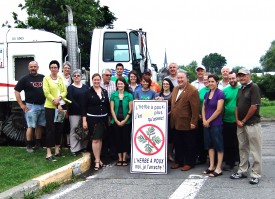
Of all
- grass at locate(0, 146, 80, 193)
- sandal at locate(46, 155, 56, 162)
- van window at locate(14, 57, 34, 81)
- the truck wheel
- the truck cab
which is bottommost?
grass at locate(0, 146, 80, 193)

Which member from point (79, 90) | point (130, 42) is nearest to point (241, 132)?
point (79, 90)

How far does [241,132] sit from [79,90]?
3295 mm

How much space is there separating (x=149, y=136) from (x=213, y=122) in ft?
4.09

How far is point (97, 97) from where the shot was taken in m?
7.71

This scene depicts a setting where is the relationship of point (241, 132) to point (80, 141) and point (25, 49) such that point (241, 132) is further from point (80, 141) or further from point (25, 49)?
point (25, 49)

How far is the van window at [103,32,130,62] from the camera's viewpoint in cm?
1065

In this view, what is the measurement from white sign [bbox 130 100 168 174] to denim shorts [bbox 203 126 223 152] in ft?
2.57

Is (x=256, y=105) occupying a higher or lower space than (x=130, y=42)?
lower

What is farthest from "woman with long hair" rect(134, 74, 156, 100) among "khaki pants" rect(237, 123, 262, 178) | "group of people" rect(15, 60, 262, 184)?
"khaki pants" rect(237, 123, 262, 178)

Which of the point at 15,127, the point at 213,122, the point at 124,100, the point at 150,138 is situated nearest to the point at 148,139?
the point at 150,138

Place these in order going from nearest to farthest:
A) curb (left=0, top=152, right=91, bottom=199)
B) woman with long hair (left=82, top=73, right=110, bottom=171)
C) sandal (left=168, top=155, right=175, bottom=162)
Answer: curb (left=0, top=152, right=91, bottom=199)
woman with long hair (left=82, top=73, right=110, bottom=171)
sandal (left=168, top=155, right=175, bottom=162)

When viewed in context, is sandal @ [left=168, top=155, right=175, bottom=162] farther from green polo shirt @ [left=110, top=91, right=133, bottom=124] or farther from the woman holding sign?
green polo shirt @ [left=110, top=91, right=133, bottom=124]

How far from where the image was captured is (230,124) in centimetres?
729

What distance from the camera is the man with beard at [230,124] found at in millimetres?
7172
